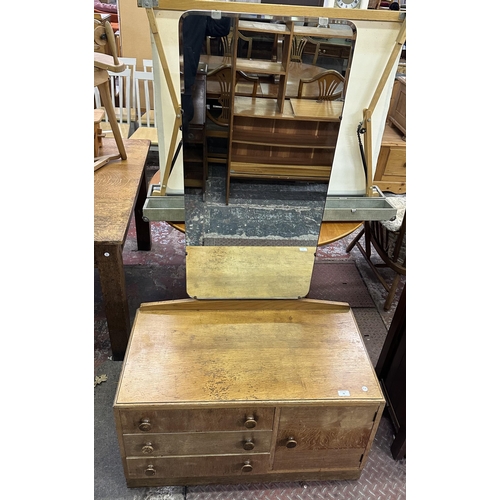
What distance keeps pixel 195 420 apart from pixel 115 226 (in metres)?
0.76

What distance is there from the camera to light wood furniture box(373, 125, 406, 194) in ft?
8.93

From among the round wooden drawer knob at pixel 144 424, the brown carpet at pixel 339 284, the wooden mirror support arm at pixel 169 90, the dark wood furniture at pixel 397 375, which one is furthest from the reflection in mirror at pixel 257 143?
the brown carpet at pixel 339 284

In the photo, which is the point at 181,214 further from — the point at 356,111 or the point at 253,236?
the point at 356,111

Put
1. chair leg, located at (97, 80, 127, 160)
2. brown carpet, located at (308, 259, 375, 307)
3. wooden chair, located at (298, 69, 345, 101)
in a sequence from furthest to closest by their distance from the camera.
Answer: brown carpet, located at (308, 259, 375, 307) < chair leg, located at (97, 80, 127, 160) < wooden chair, located at (298, 69, 345, 101)

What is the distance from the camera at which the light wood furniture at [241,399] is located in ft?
3.93

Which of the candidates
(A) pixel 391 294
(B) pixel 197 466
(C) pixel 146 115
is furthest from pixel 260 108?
(C) pixel 146 115

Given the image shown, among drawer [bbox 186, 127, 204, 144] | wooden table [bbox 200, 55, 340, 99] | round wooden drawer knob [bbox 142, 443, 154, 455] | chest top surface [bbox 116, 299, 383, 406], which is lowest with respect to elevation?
round wooden drawer knob [bbox 142, 443, 154, 455]

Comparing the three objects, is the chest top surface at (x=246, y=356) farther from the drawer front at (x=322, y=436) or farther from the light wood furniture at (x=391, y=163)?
the light wood furniture at (x=391, y=163)

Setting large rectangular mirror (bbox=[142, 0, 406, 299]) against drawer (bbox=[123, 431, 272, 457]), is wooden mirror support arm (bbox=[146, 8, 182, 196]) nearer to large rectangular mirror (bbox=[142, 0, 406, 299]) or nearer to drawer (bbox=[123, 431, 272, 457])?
large rectangular mirror (bbox=[142, 0, 406, 299])

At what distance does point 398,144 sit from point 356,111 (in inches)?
48.6

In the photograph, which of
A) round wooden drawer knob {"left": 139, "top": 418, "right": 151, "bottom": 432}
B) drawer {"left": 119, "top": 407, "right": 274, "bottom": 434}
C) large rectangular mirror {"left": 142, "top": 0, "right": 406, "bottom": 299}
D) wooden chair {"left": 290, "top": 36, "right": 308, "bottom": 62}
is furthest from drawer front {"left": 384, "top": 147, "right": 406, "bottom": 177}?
round wooden drawer knob {"left": 139, "top": 418, "right": 151, "bottom": 432}

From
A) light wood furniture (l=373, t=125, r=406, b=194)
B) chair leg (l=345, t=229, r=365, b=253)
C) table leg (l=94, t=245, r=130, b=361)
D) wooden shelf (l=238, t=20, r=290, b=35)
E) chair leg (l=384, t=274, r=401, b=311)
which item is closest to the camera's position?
wooden shelf (l=238, t=20, r=290, b=35)

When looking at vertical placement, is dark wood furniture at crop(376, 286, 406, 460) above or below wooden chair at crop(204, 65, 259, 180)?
below

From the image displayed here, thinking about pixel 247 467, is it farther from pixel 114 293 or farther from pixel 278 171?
pixel 278 171
